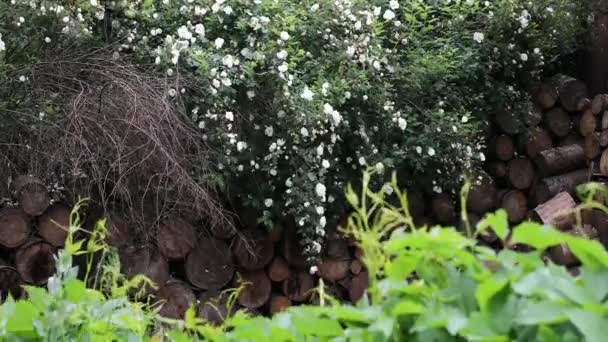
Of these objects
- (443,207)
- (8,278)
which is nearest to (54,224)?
(8,278)

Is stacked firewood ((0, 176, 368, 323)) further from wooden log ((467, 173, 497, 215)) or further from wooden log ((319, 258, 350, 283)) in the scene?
wooden log ((467, 173, 497, 215))

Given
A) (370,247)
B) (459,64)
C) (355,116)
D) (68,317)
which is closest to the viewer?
(370,247)

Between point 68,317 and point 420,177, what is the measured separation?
150 inches

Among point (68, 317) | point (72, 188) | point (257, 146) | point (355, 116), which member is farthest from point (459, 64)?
point (68, 317)

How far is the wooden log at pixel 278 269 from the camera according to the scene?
4.53 meters

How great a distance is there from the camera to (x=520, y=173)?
17.7ft

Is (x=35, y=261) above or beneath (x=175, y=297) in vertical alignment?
above

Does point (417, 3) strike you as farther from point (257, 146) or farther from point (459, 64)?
point (257, 146)

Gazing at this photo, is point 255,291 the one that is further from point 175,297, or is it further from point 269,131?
point 269,131

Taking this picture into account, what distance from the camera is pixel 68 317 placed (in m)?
1.32

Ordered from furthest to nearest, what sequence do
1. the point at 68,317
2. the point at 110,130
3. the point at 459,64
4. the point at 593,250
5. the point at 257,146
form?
the point at 459,64 < the point at 257,146 < the point at 110,130 < the point at 68,317 < the point at 593,250

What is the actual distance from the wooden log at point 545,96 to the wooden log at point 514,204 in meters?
0.60

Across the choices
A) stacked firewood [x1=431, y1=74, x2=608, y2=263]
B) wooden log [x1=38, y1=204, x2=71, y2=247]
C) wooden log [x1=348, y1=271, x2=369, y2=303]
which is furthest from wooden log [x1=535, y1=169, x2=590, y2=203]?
wooden log [x1=38, y1=204, x2=71, y2=247]

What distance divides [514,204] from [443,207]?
53 cm
